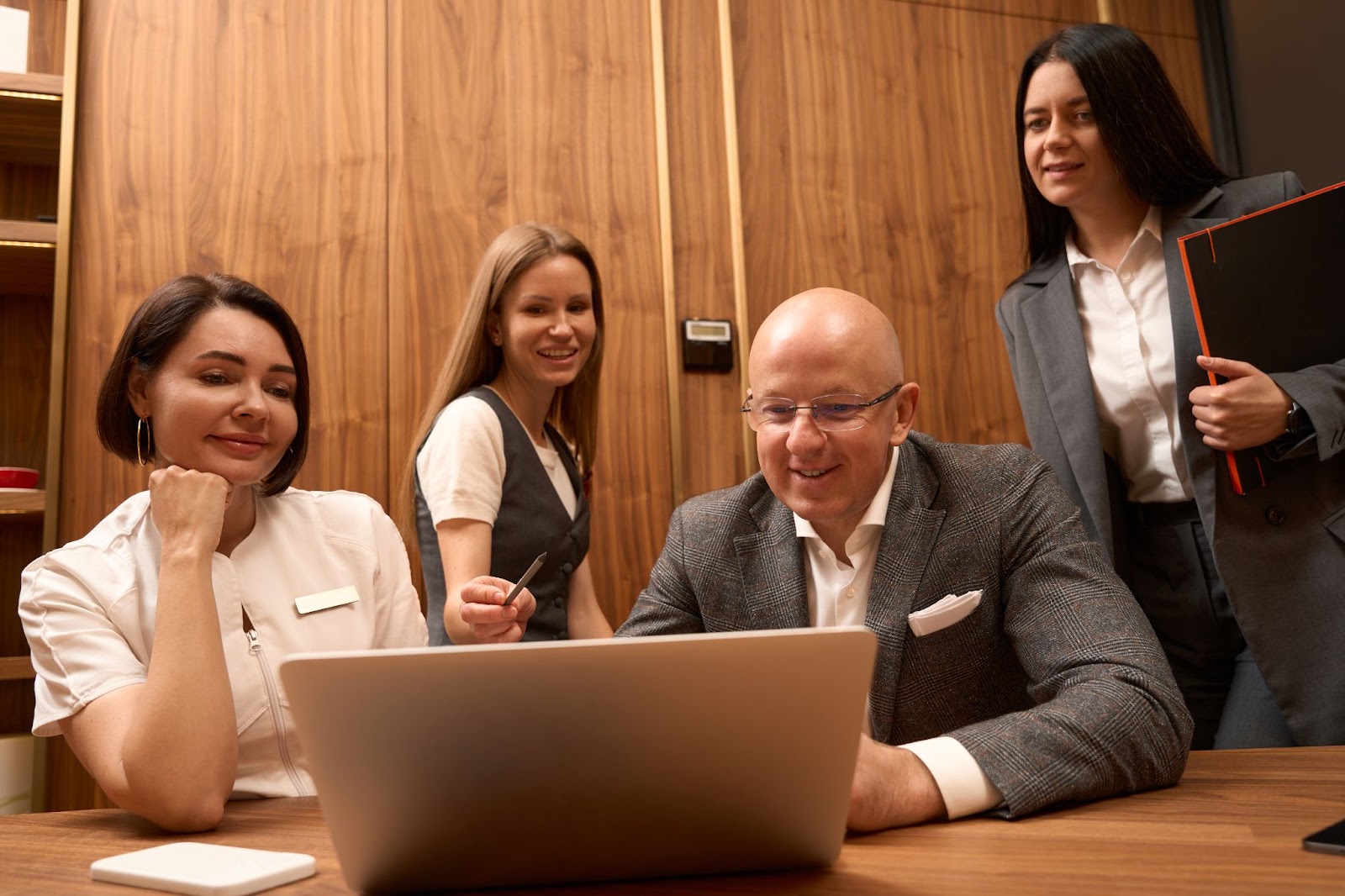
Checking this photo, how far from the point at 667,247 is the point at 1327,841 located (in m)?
2.31

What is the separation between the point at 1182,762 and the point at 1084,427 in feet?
2.90

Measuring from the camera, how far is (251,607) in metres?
1.52

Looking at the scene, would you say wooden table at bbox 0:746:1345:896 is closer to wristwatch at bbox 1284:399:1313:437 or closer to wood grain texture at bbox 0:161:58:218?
wristwatch at bbox 1284:399:1313:437

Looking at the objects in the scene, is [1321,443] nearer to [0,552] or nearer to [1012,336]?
[1012,336]

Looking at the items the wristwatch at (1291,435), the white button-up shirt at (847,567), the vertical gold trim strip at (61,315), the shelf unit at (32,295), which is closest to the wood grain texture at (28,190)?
the shelf unit at (32,295)

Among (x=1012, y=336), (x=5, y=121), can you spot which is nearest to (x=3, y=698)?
(x=5, y=121)

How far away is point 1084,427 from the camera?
1.85 meters

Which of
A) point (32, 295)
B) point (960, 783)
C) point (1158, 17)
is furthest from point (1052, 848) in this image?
point (1158, 17)

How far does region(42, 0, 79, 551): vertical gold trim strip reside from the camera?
2391 mm

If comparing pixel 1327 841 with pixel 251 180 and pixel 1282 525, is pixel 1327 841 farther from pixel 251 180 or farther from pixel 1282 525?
pixel 251 180

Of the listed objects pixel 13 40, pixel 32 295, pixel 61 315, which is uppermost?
pixel 13 40

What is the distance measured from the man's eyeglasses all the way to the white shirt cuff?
0.49 metres

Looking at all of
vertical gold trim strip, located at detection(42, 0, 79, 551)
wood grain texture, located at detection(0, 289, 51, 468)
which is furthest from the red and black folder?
wood grain texture, located at detection(0, 289, 51, 468)

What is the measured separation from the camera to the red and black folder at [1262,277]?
1.66 metres
